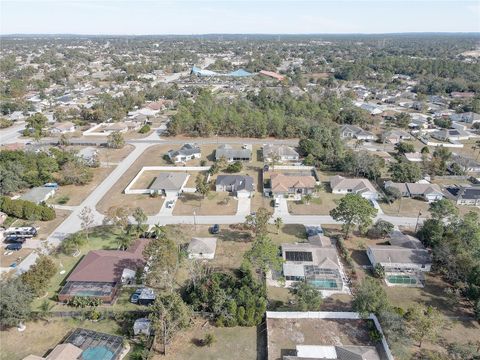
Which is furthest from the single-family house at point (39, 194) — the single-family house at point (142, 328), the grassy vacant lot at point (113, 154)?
the single-family house at point (142, 328)

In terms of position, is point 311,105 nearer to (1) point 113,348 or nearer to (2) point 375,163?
(2) point 375,163

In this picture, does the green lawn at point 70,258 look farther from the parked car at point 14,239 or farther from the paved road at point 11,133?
the paved road at point 11,133

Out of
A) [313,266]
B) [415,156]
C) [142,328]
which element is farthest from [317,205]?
[415,156]

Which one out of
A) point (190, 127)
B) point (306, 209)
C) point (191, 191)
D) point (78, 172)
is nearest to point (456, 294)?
point (306, 209)

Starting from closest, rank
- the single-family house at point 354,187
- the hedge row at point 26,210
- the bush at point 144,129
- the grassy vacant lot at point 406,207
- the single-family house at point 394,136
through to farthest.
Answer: the hedge row at point 26,210 → the grassy vacant lot at point 406,207 → the single-family house at point 354,187 → the single-family house at point 394,136 → the bush at point 144,129

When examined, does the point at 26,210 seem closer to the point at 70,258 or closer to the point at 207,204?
the point at 70,258

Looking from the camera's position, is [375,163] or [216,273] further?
[375,163]
